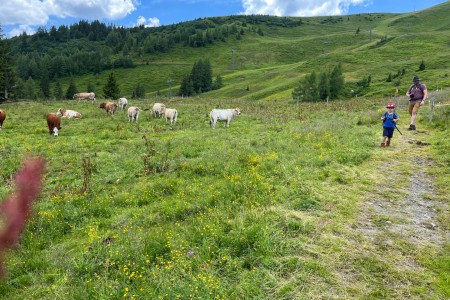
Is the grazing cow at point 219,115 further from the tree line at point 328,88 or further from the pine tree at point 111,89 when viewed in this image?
the pine tree at point 111,89

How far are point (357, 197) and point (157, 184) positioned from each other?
571 cm

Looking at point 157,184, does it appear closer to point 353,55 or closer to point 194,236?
point 194,236

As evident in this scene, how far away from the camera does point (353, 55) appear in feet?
382

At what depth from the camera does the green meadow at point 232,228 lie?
5.18m

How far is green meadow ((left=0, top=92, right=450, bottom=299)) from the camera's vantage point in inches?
204

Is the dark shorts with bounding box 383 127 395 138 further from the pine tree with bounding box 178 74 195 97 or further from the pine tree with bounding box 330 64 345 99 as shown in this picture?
the pine tree with bounding box 178 74 195 97

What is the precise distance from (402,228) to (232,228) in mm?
3535

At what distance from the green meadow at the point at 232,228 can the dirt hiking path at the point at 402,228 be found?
0.11 ft

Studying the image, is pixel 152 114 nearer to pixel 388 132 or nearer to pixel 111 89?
pixel 388 132

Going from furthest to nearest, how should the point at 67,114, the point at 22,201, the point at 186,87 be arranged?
the point at 186,87 → the point at 67,114 → the point at 22,201

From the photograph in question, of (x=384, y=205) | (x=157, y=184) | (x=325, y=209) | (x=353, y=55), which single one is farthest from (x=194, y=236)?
(x=353, y=55)

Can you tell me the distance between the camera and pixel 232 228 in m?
6.76

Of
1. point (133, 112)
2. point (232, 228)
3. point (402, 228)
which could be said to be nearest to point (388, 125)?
point (402, 228)

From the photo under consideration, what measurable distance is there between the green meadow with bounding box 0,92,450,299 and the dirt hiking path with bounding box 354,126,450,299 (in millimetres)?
33
